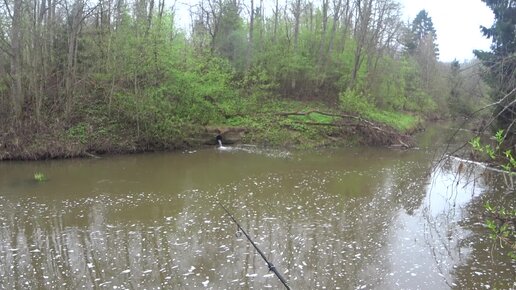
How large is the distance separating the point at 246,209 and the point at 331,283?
4767mm

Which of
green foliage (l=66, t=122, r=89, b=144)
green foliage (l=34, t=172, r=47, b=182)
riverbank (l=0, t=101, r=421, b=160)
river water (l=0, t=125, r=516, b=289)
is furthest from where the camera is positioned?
green foliage (l=66, t=122, r=89, b=144)

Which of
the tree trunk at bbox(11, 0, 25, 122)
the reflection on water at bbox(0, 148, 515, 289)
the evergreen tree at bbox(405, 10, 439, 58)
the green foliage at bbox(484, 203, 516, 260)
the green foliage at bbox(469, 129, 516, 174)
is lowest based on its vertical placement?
the reflection on water at bbox(0, 148, 515, 289)

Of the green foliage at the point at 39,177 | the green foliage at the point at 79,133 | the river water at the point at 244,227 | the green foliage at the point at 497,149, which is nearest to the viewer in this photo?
the green foliage at the point at 497,149

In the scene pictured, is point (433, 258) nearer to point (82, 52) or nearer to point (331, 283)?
point (331, 283)

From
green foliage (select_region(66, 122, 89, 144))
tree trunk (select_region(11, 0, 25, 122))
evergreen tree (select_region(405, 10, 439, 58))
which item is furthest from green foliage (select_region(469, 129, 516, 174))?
evergreen tree (select_region(405, 10, 439, 58))

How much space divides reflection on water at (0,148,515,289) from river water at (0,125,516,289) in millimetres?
32

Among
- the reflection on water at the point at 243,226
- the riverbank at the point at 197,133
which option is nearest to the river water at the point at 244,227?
the reflection on water at the point at 243,226

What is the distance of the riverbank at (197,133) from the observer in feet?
61.8

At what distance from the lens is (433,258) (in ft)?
27.2

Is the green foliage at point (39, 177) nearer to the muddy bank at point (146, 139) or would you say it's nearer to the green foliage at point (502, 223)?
the muddy bank at point (146, 139)

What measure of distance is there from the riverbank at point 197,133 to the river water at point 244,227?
1519mm

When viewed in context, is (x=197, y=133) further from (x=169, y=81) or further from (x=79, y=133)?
(x=79, y=133)

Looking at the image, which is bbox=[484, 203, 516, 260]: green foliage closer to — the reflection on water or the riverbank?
the reflection on water

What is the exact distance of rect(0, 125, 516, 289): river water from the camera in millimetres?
7406
